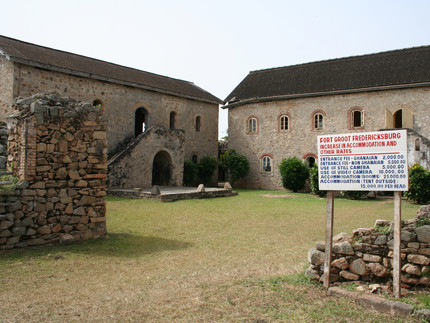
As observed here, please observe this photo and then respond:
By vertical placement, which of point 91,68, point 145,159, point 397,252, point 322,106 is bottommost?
point 397,252

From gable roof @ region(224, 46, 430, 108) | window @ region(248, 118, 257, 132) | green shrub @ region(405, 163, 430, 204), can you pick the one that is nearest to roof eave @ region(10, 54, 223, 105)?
window @ region(248, 118, 257, 132)

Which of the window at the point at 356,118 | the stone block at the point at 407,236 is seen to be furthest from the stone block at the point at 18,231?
the window at the point at 356,118

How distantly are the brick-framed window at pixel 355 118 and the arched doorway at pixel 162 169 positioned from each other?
11.5 metres

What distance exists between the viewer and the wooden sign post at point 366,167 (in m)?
5.07

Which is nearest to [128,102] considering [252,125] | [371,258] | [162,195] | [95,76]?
[95,76]

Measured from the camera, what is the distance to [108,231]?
9.41m

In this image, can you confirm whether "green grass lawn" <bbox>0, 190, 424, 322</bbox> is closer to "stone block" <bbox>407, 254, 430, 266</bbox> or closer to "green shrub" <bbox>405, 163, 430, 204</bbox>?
"stone block" <bbox>407, 254, 430, 266</bbox>

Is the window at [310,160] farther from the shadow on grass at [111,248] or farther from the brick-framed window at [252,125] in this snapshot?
the shadow on grass at [111,248]

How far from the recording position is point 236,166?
2559 cm

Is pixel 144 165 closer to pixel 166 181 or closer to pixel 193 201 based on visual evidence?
pixel 166 181

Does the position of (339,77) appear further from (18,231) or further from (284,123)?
(18,231)

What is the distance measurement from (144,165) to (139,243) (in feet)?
39.1

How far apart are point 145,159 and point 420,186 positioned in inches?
543

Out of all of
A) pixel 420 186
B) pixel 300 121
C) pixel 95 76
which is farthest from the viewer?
pixel 300 121
